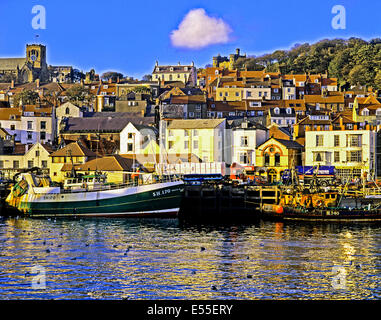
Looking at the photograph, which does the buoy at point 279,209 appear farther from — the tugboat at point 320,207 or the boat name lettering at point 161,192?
the boat name lettering at point 161,192

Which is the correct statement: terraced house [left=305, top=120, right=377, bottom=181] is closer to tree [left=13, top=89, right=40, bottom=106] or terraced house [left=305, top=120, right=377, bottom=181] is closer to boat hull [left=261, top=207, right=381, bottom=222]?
boat hull [left=261, top=207, right=381, bottom=222]

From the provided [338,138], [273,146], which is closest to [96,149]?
[273,146]

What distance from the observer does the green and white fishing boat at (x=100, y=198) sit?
5991 centimetres

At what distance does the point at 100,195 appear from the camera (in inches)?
2413

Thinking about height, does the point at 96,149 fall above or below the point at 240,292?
above

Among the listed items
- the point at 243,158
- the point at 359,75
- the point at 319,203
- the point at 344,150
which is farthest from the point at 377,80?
the point at 319,203

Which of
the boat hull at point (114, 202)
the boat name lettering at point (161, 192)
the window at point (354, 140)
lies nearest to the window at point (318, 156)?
the window at point (354, 140)

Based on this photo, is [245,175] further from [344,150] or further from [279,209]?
[279,209]

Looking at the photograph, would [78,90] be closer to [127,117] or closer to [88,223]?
[127,117]

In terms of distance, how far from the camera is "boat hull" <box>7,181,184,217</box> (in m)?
59.9

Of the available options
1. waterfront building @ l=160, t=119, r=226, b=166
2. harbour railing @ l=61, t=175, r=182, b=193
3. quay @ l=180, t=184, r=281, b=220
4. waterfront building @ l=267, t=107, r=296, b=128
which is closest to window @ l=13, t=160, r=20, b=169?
waterfront building @ l=160, t=119, r=226, b=166

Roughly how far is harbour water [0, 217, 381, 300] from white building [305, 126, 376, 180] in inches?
1155

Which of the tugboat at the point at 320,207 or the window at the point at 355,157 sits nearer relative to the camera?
the tugboat at the point at 320,207

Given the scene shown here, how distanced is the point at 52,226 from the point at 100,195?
350 inches
